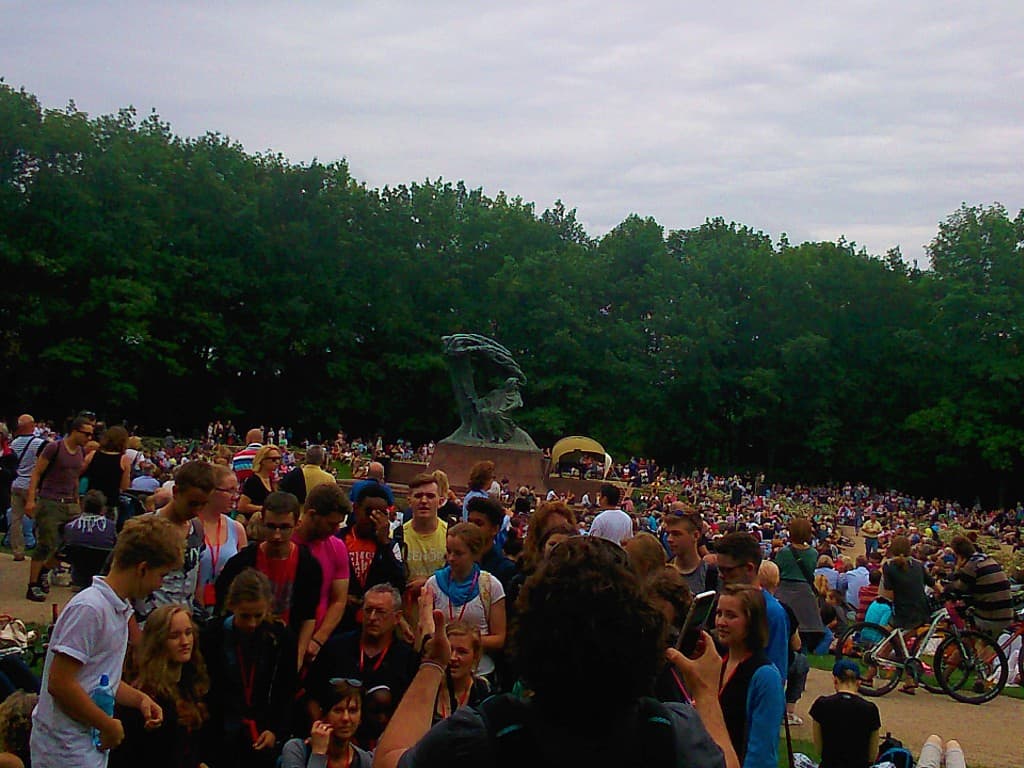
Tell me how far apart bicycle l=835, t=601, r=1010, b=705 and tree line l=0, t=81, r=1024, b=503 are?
121 feet

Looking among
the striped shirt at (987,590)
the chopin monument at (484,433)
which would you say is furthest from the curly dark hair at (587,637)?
the chopin monument at (484,433)

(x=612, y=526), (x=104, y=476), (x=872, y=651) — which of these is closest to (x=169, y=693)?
(x=612, y=526)

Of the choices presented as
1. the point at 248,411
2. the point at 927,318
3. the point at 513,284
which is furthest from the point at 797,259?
the point at 248,411

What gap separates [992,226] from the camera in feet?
176

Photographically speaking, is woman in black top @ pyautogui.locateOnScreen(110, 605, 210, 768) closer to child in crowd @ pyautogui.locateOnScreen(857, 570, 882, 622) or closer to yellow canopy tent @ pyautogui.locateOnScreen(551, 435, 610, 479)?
child in crowd @ pyautogui.locateOnScreen(857, 570, 882, 622)

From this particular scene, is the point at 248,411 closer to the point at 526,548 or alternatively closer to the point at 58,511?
the point at 58,511

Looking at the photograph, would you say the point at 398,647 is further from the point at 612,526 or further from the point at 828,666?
the point at 828,666

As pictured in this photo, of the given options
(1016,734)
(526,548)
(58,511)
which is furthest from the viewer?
(58,511)

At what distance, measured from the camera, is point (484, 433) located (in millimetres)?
30719

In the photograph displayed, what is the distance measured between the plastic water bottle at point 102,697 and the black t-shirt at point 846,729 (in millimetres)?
3091

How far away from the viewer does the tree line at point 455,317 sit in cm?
4309

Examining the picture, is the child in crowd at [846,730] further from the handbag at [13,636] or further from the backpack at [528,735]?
the handbag at [13,636]

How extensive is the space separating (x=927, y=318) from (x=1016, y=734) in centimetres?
4960

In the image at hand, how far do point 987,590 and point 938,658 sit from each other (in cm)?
86
